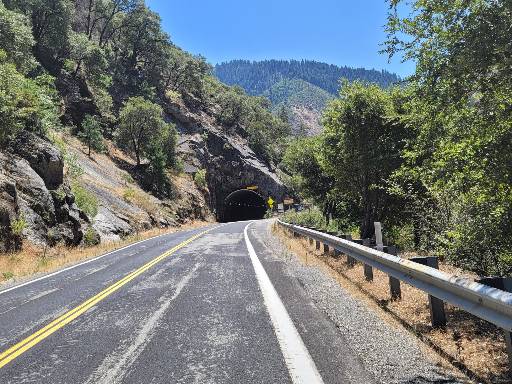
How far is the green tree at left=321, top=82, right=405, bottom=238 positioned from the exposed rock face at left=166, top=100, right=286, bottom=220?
53.7m

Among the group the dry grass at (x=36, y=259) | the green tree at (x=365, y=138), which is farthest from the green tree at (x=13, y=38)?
the green tree at (x=365, y=138)

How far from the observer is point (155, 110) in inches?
2066

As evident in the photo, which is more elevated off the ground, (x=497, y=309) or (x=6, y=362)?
(x=497, y=309)

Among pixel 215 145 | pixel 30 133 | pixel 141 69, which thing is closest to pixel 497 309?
pixel 30 133

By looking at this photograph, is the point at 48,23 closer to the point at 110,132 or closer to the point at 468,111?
the point at 110,132

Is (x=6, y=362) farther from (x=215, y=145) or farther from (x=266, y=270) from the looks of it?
(x=215, y=145)

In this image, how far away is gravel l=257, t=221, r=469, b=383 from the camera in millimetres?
4066

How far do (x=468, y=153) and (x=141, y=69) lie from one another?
79.9 m

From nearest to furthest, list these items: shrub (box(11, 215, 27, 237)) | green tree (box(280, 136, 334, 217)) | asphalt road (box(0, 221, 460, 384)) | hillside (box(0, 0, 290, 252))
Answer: asphalt road (box(0, 221, 460, 384)), shrub (box(11, 215, 27, 237)), hillside (box(0, 0, 290, 252)), green tree (box(280, 136, 334, 217))

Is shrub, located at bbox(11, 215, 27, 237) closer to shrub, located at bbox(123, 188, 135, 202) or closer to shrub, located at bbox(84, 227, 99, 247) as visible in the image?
shrub, located at bbox(84, 227, 99, 247)

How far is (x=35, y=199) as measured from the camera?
20.3 m

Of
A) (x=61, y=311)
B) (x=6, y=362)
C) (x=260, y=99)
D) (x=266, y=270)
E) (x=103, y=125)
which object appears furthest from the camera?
(x=260, y=99)

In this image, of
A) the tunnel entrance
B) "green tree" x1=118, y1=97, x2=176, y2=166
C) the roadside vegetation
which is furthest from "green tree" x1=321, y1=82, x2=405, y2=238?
the tunnel entrance

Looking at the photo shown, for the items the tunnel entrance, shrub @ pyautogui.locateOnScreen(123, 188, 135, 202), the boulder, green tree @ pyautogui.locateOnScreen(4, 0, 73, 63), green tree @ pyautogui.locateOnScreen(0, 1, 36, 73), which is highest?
green tree @ pyautogui.locateOnScreen(4, 0, 73, 63)
